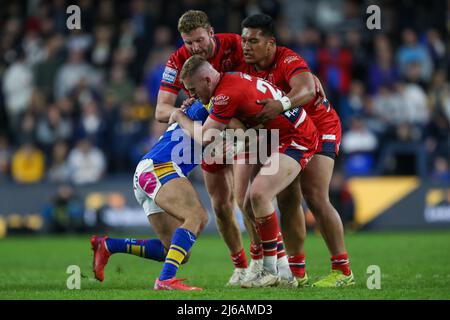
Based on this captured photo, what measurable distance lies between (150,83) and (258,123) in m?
12.0

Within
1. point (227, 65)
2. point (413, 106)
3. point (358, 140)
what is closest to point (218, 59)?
point (227, 65)

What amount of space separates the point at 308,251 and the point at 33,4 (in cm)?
1321

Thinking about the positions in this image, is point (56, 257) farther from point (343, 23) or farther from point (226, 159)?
point (343, 23)

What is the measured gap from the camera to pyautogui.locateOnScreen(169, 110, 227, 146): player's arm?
888 centimetres

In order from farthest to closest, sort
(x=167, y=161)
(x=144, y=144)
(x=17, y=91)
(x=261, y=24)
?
(x=17, y=91) → (x=144, y=144) → (x=261, y=24) → (x=167, y=161)

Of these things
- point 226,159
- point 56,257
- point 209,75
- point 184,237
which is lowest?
point 56,257

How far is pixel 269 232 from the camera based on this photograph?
8.98 meters

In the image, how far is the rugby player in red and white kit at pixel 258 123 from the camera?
8844 mm

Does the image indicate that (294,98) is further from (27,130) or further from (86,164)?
(27,130)

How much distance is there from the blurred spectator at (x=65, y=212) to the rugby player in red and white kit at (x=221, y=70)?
912 centimetres

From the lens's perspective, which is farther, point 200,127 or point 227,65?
point 227,65

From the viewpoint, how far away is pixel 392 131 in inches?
767

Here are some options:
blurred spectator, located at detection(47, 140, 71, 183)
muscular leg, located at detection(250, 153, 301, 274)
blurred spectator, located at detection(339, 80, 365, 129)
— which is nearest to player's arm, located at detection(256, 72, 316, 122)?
muscular leg, located at detection(250, 153, 301, 274)
